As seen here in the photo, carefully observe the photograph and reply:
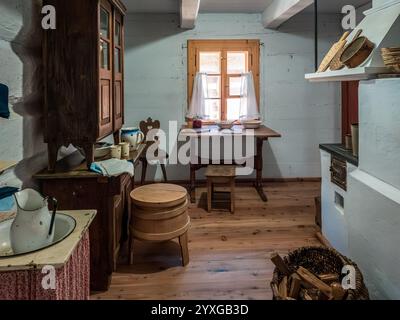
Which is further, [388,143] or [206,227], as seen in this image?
[206,227]

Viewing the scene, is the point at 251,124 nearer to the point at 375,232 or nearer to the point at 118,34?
the point at 118,34

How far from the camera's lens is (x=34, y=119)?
2.34m

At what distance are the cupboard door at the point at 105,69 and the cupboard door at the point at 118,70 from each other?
0.19 metres

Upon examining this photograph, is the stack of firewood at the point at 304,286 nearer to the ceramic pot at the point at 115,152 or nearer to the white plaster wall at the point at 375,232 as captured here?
the white plaster wall at the point at 375,232

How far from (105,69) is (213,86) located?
2.82 metres

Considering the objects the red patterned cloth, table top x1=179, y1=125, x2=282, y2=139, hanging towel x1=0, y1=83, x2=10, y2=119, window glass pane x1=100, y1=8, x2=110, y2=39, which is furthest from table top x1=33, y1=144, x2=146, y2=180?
table top x1=179, y1=125, x2=282, y2=139

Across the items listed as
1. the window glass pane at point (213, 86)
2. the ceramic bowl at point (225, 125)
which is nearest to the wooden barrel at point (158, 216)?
the ceramic bowl at point (225, 125)

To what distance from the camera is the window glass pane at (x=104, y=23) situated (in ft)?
8.21

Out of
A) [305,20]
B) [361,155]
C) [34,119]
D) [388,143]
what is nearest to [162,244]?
[34,119]

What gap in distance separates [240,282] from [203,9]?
369 centimetres

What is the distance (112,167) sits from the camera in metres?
2.55

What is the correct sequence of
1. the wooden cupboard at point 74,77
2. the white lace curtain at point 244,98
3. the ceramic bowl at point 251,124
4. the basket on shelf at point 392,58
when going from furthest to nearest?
the white lace curtain at point 244,98 < the ceramic bowl at point 251,124 < the wooden cupboard at point 74,77 < the basket on shelf at point 392,58

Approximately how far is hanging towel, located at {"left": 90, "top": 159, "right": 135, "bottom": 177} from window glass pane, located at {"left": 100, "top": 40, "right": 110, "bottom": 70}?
0.67 metres
